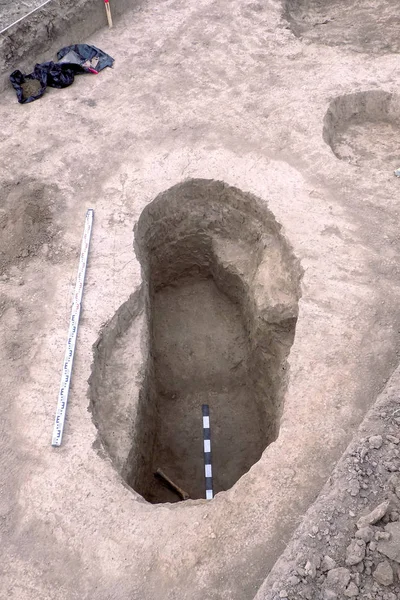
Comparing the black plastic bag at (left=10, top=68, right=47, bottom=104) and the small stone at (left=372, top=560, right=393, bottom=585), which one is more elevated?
the black plastic bag at (left=10, top=68, right=47, bottom=104)

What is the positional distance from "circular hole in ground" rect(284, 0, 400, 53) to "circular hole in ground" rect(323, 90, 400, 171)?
1343mm

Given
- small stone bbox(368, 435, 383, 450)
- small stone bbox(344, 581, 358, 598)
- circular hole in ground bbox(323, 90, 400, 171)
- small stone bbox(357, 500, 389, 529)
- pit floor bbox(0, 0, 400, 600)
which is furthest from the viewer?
circular hole in ground bbox(323, 90, 400, 171)

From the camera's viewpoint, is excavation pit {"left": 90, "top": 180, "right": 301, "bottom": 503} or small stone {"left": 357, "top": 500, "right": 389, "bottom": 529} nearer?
small stone {"left": 357, "top": 500, "right": 389, "bottom": 529}

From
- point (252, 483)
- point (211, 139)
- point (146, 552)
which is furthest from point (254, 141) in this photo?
point (146, 552)

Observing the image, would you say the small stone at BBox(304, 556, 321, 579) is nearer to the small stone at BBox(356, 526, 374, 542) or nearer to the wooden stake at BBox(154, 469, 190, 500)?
the small stone at BBox(356, 526, 374, 542)

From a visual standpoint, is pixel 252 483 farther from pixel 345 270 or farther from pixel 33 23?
pixel 33 23

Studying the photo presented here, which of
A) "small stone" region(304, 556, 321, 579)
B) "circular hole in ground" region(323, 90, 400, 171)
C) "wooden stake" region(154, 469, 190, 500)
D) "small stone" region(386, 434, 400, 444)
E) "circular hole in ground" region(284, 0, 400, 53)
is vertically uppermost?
"circular hole in ground" region(284, 0, 400, 53)

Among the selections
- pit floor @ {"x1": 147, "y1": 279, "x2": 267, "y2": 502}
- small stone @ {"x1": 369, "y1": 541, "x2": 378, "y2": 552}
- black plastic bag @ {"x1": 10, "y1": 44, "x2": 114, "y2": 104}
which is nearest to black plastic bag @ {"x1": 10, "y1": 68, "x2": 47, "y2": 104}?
black plastic bag @ {"x1": 10, "y1": 44, "x2": 114, "y2": 104}

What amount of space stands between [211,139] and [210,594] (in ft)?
17.5

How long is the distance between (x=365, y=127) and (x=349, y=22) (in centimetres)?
300

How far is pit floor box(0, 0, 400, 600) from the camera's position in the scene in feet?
13.0

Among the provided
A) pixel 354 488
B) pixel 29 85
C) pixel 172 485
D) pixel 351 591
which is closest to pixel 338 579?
→ pixel 351 591

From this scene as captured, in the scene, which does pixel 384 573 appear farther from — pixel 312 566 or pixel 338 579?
pixel 312 566

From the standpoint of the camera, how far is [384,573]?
10.3 feet
